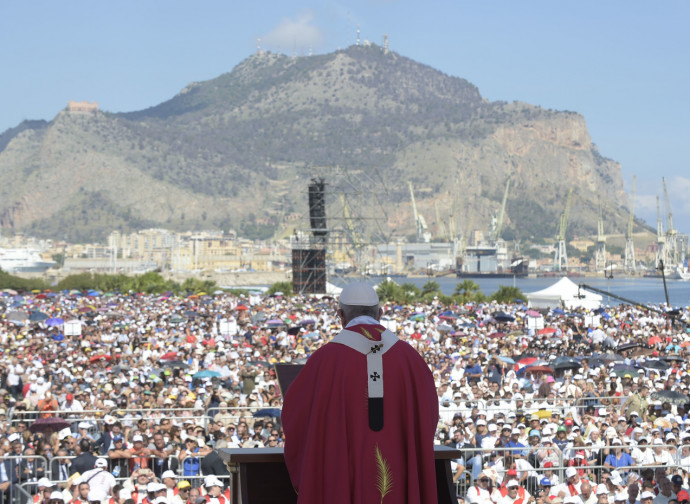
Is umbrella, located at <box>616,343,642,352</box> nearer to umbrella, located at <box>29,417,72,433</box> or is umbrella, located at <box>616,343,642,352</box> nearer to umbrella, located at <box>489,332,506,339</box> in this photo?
umbrella, located at <box>489,332,506,339</box>

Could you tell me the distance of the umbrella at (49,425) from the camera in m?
12.9

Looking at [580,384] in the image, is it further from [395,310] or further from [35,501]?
[395,310]

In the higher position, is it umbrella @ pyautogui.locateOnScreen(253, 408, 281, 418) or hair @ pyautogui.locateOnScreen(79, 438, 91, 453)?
umbrella @ pyautogui.locateOnScreen(253, 408, 281, 418)

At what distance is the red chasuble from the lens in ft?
14.1

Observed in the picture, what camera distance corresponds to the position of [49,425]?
1297 centimetres

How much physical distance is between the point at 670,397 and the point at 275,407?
518 centimetres

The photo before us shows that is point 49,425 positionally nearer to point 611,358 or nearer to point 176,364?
point 176,364

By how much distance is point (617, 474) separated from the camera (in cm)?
995

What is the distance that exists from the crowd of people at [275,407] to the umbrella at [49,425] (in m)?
0.01

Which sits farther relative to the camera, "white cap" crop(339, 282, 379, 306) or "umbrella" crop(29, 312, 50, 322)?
"umbrella" crop(29, 312, 50, 322)

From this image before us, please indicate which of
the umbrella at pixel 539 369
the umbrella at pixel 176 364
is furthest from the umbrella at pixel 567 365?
the umbrella at pixel 176 364

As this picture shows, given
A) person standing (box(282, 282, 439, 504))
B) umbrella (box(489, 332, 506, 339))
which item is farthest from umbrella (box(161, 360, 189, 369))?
person standing (box(282, 282, 439, 504))

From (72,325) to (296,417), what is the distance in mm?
22633

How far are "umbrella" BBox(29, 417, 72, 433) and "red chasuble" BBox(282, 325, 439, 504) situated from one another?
923cm
